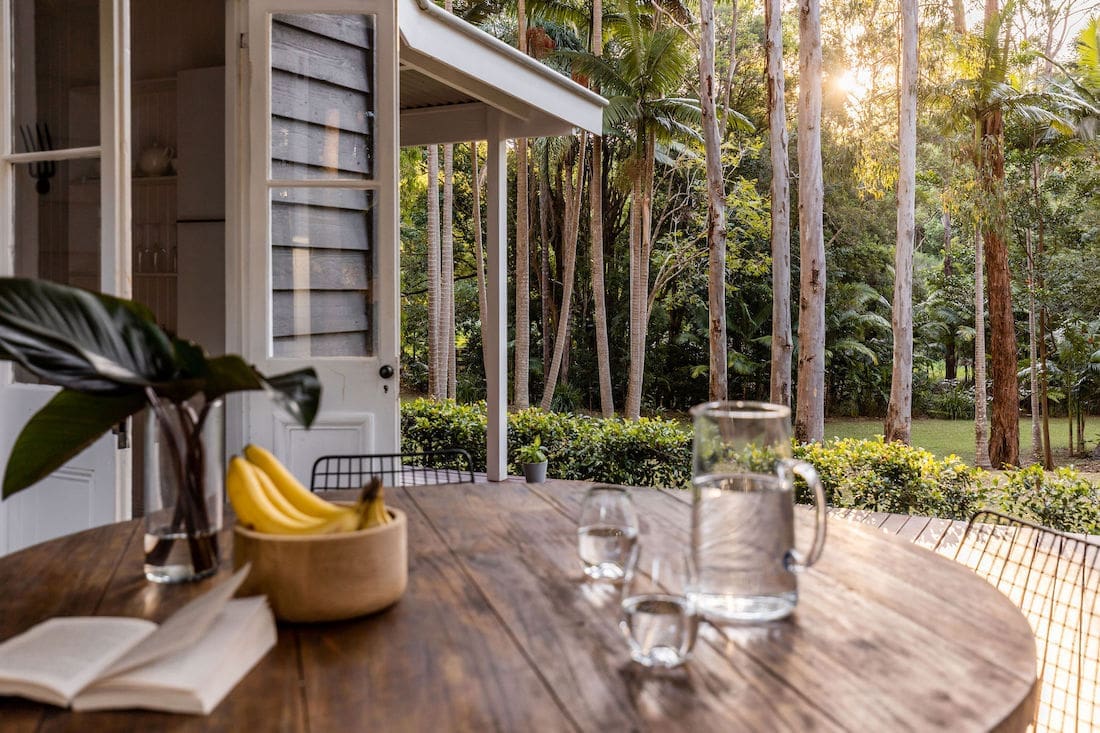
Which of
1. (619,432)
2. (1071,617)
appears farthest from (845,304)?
(1071,617)

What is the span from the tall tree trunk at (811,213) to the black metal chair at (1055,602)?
5.74 metres

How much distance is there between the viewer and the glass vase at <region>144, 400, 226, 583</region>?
1.13 meters

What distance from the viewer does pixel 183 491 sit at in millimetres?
1143

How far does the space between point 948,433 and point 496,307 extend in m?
13.9

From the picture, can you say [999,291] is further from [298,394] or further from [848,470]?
[298,394]

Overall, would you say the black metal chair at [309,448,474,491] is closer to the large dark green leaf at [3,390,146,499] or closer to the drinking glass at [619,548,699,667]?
the large dark green leaf at [3,390,146,499]

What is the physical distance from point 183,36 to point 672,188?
1252cm

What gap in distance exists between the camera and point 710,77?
28.4ft

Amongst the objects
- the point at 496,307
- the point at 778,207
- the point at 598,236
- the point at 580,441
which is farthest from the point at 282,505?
the point at 598,236

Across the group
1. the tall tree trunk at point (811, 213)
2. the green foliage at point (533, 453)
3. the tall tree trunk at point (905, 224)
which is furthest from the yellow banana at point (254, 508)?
the tall tree trunk at point (905, 224)

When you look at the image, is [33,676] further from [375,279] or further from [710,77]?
[710,77]

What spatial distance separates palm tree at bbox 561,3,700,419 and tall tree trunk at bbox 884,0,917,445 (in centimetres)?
305

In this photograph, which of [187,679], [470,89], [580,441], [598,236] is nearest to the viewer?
[187,679]

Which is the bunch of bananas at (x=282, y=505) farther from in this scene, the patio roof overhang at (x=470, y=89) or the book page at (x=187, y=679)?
the patio roof overhang at (x=470, y=89)
